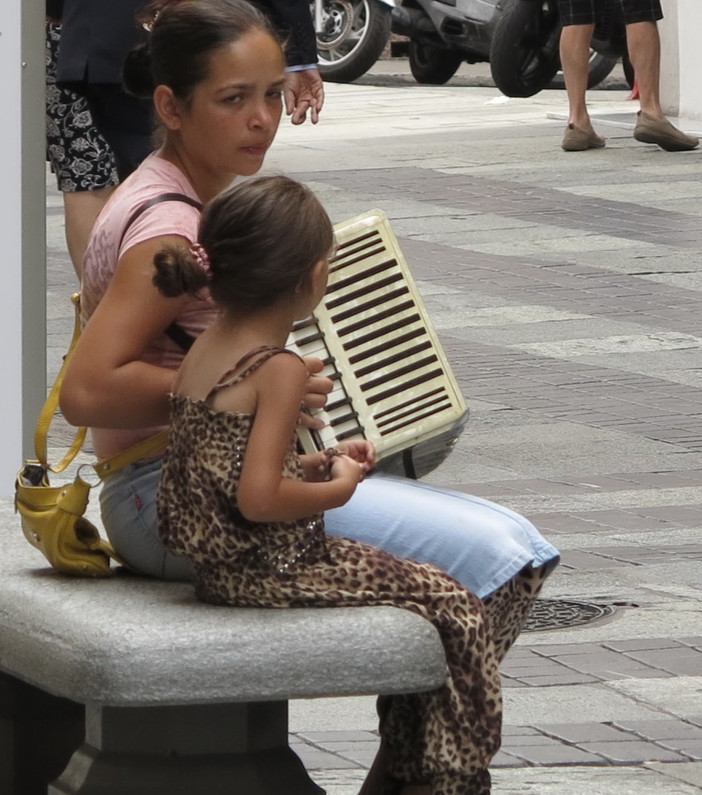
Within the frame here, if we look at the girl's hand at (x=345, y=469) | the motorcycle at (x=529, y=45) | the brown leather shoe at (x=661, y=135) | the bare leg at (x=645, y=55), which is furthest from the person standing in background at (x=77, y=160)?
the motorcycle at (x=529, y=45)

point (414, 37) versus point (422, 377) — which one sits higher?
point (422, 377)

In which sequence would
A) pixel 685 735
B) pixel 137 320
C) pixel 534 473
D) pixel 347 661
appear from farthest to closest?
1. pixel 534 473
2. pixel 685 735
3. pixel 137 320
4. pixel 347 661

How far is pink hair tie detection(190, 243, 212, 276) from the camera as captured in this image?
306 centimetres

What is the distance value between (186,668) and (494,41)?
1246 cm

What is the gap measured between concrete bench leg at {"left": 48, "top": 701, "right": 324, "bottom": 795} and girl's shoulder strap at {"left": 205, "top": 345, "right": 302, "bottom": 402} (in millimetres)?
481

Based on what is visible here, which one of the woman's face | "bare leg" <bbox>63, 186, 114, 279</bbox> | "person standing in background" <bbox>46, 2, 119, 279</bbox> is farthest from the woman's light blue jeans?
"bare leg" <bbox>63, 186, 114, 279</bbox>

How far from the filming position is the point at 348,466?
10.1 ft

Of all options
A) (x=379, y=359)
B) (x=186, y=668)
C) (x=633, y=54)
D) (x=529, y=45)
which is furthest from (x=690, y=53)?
(x=186, y=668)

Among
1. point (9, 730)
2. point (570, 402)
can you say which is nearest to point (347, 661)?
point (9, 730)

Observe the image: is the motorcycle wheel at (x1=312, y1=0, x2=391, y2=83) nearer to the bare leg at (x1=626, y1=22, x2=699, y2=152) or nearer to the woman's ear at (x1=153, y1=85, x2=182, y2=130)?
the bare leg at (x1=626, y1=22, x2=699, y2=152)

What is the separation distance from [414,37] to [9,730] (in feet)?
53.3

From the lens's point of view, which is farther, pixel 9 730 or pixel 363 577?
pixel 9 730

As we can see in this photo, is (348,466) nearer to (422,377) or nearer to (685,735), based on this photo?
(422,377)

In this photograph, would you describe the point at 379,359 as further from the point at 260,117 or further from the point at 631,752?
the point at 631,752
